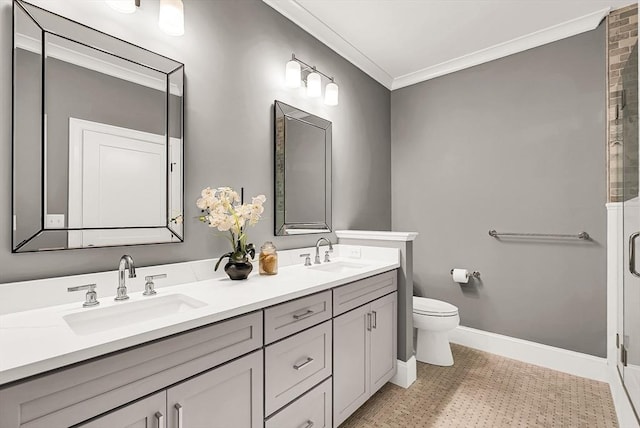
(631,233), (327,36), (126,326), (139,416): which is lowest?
(139,416)

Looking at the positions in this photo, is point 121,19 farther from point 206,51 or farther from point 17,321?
point 17,321

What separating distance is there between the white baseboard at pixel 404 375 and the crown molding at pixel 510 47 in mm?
2634

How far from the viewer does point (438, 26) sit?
2477 millimetres

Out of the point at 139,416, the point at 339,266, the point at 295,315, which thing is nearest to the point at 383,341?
the point at 339,266

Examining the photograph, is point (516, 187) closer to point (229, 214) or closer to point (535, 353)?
point (535, 353)

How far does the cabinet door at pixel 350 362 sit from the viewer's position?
1.68 meters

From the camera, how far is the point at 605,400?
6.79 feet

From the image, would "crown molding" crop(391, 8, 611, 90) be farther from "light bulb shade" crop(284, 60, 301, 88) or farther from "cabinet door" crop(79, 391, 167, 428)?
"cabinet door" crop(79, 391, 167, 428)

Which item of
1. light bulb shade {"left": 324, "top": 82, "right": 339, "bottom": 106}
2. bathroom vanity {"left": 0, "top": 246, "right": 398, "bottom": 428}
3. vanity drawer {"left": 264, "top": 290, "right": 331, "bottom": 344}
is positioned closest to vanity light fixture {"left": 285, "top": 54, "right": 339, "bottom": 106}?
light bulb shade {"left": 324, "top": 82, "right": 339, "bottom": 106}

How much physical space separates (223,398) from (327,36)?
2.55m

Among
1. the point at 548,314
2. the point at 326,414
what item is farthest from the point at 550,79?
the point at 326,414

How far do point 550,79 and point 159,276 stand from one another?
10.3 ft

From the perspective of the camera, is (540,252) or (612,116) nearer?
(612,116)

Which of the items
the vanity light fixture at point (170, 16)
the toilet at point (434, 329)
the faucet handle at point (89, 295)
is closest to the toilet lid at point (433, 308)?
the toilet at point (434, 329)
